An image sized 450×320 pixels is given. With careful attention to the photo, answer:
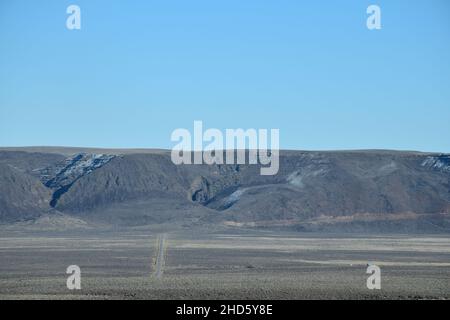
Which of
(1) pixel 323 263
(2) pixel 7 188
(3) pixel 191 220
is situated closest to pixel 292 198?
(3) pixel 191 220

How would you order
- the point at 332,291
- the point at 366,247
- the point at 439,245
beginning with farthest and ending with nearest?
the point at 439,245, the point at 366,247, the point at 332,291

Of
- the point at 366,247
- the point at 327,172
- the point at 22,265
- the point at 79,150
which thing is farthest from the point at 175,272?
the point at 79,150

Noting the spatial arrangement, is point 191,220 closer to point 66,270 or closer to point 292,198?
point 292,198

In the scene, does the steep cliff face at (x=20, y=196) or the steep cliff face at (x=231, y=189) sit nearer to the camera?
the steep cliff face at (x=231, y=189)

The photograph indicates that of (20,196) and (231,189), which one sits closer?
(20,196)

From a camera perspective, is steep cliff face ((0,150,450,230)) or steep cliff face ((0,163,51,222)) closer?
steep cliff face ((0,150,450,230))
